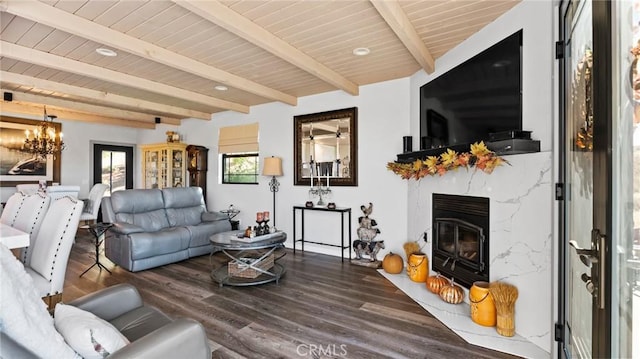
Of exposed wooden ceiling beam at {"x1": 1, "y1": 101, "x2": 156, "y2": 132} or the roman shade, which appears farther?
the roman shade

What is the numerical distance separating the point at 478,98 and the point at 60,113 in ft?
23.9

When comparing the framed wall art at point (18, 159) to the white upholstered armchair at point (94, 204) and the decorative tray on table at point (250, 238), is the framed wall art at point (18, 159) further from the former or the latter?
the decorative tray on table at point (250, 238)

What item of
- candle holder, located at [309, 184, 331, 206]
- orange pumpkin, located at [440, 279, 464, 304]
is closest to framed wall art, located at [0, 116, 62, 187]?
candle holder, located at [309, 184, 331, 206]

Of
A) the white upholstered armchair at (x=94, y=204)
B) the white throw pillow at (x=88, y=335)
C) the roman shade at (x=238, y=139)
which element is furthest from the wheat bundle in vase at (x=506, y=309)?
the white upholstered armchair at (x=94, y=204)

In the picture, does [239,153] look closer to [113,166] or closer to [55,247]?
[113,166]

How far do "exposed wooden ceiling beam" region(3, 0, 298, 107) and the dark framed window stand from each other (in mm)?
2028

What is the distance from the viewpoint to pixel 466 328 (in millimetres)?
2461

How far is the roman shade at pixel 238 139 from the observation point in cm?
572

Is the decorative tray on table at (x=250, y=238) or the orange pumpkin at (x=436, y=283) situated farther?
the decorative tray on table at (x=250, y=238)

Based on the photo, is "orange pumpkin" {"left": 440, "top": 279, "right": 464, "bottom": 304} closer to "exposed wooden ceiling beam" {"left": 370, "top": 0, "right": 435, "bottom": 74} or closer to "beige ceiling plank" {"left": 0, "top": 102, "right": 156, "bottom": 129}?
"exposed wooden ceiling beam" {"left": 370, "top": 0, "right": 435, "bottom": 74}

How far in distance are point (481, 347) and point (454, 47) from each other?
2819 mm

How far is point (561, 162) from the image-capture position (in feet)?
6.61

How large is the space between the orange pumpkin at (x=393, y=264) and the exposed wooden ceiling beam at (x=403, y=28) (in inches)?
91.2

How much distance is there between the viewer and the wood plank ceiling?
241 centimetres
